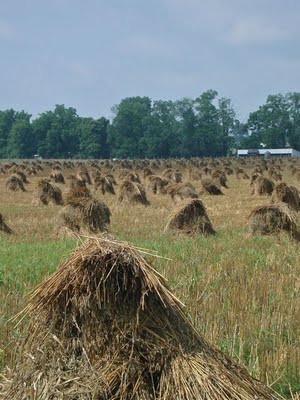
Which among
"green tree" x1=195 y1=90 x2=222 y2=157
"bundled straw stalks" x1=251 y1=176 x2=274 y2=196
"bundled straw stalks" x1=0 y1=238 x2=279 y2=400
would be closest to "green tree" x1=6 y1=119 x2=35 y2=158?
"green tree" x1=195 y1=90 x2=222 y2=157

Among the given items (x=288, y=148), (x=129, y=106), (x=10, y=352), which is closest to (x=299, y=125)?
(x=288, y=148)

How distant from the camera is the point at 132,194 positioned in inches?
1018

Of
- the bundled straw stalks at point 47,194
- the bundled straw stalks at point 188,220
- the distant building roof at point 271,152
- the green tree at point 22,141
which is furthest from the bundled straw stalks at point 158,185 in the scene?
the green tree at point 22,141

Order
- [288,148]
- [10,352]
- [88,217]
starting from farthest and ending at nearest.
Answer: [288,148] < [88,217] < [10,352]

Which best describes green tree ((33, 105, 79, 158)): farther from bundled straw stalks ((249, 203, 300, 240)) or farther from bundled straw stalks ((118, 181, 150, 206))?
bundled straw stalks ((249, 203, 300, 240))

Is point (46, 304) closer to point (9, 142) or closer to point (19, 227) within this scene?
point (19, 227)

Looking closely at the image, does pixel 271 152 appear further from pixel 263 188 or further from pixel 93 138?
pixel 263 188

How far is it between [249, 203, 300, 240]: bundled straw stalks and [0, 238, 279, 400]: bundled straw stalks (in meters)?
10.3

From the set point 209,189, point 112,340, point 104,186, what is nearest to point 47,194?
point 104,186

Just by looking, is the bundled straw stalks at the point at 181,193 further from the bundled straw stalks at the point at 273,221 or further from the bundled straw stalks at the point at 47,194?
the bundled straw stalks at the point at 273,221

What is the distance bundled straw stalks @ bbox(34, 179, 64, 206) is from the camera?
2616 cm

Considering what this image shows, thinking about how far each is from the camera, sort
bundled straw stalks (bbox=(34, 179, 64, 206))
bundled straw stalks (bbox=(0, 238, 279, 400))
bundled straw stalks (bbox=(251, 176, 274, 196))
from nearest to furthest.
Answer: bundled straw stalks (bbox=(0, 238, 279, 400)), bundled straw stalks (bbox=(34, 179, 64, 206)), bundled straw stalks (bbox=(251, 176, 274, 196))

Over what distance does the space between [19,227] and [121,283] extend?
13201mm

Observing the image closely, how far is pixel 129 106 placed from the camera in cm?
13725
